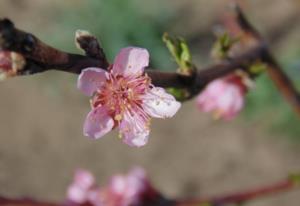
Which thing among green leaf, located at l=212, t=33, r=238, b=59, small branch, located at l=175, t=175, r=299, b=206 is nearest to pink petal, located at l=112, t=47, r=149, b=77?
green leaf, located at l=212, t=33, r=238, b=59

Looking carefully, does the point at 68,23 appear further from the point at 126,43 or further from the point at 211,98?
the point at 211,98

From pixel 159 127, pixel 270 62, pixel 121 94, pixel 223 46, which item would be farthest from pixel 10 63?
pixel 159 127

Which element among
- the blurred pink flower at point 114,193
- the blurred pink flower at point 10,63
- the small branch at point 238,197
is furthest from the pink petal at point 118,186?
the blurred pink flower at point 10,63

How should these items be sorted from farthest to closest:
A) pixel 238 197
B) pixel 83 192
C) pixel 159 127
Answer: pixel 159 127 → pixel 83 192 → pixel 238 197

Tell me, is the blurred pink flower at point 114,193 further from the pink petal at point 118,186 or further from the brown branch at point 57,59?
the brown branch at point 57,59

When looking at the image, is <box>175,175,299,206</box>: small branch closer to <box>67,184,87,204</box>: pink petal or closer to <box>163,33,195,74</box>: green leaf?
<box>67,184,87,204</box>: pink petal

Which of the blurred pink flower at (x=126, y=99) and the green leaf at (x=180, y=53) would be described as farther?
the green leaf at (x=180, y=53)

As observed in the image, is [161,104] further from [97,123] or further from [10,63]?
[10,63]
